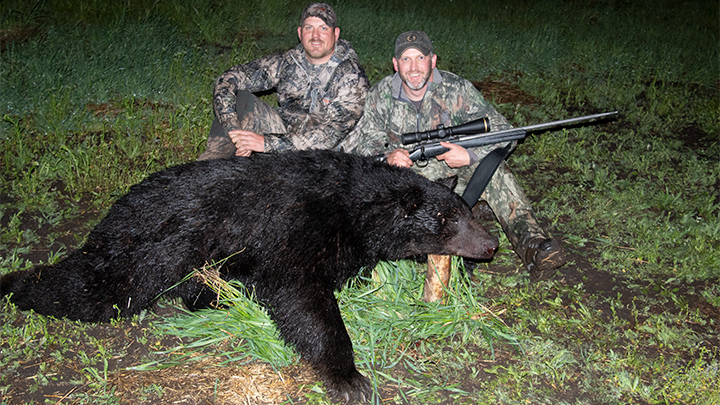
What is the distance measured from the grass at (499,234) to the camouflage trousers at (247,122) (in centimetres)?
94

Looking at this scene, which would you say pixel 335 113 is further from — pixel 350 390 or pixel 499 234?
pixel 350 390

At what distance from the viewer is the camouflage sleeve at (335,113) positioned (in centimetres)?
530

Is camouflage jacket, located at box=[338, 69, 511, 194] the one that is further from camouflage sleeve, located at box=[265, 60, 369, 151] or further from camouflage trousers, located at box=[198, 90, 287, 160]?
camouflage trousers, located at box=[198, 90, 287, 160]

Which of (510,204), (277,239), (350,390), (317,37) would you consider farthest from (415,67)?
(350,390)

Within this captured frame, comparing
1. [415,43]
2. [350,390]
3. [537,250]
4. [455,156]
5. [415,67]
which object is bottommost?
[350,390]

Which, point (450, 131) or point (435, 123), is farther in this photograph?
point (435, 123)

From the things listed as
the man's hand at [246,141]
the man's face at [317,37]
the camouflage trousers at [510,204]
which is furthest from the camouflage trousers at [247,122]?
the camouflage trousers at [510,204]

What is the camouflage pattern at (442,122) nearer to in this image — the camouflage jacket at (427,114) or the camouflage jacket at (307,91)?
the camouflage jacket at (427,114)

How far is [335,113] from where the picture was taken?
211 inches

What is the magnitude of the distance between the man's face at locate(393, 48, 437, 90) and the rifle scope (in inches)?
21.3

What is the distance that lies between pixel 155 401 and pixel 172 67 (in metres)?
5.37

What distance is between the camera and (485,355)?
3693 millimetres

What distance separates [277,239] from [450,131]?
206 cm

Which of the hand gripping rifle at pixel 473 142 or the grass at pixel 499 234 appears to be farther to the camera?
the hand gripping rifle at pixel 473 142
